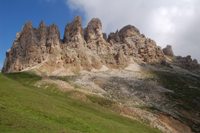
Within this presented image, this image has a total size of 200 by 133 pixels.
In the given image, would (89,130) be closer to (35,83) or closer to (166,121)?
(166,121)

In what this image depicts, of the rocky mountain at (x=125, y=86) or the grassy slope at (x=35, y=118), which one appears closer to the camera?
the grassy slope at (x=35, y=118)

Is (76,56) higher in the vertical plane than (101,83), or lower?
higher

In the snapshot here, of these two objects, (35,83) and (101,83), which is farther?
(101,83)

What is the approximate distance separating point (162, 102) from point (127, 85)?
65.5ft

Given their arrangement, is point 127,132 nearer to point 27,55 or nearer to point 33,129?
point 33,129

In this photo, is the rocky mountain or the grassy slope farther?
the rocky mountain

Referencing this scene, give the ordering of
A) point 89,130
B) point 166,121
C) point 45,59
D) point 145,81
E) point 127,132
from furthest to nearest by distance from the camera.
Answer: point 45,59 → point 145,81 → point 166,121 → point 127,132 → point 89,130

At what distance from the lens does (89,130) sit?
5603 centimetres

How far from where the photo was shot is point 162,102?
14225cm

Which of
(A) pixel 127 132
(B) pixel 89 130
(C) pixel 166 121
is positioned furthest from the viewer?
(C) pixel 166 121

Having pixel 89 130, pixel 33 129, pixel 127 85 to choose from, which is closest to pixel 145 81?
pixel 127 85

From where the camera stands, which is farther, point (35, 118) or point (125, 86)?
point (125, 86)

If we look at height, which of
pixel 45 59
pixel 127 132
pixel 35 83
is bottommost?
pixel 127 132

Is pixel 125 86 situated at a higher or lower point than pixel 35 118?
higher
